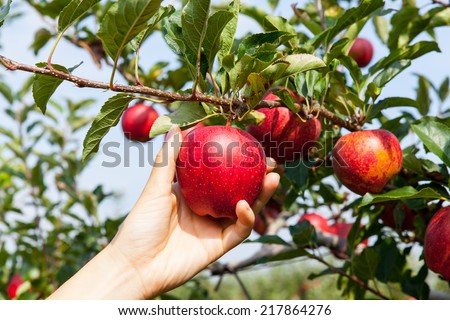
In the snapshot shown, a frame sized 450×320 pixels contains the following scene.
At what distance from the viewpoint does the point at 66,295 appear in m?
1.46

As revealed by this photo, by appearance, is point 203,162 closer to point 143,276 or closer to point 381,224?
point 143,276

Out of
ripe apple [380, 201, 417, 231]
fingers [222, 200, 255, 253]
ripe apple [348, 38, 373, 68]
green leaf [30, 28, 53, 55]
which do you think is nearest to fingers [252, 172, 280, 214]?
fingers [222, 200, 255, 253]

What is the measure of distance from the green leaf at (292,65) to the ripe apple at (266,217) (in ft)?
5.64

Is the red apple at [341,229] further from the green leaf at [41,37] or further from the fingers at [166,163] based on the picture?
the green leaf at [41,37]

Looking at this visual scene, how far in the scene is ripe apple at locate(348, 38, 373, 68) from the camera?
121 inches

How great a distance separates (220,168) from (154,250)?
34 cm

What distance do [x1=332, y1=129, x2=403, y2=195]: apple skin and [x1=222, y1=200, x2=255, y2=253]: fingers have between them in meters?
0.41

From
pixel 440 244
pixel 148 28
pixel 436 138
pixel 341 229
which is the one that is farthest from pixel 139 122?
pixel 440 244

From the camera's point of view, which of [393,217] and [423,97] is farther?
[423,97]

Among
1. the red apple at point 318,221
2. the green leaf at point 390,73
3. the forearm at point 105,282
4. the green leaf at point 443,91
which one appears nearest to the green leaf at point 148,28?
the forearm at point 105,282

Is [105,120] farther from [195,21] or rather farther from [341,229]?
[341,229]

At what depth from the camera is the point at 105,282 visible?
4.88ft

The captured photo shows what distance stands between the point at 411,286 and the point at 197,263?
113 centimetres
